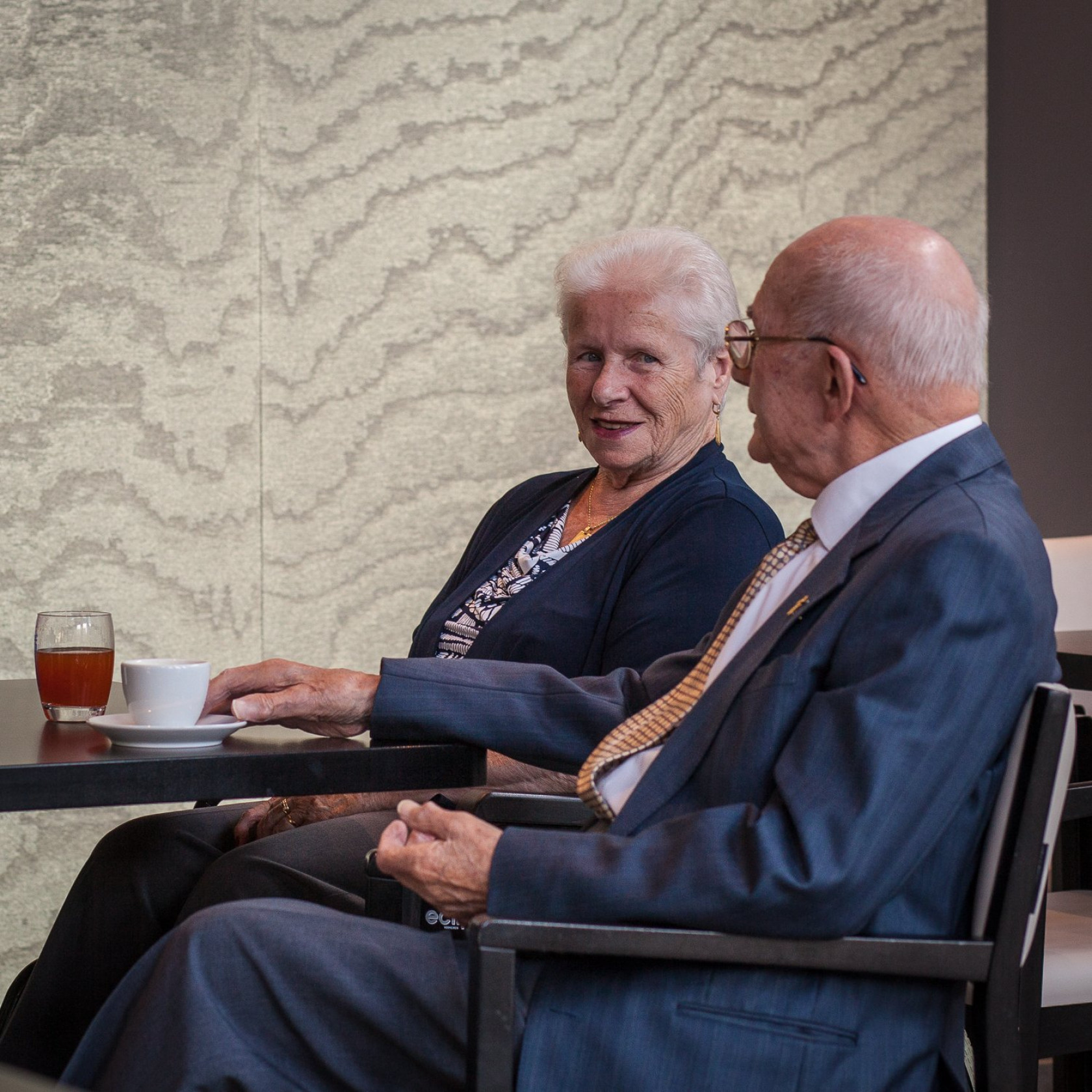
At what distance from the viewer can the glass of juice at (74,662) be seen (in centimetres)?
167

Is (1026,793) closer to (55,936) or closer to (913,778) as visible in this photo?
(913,778)

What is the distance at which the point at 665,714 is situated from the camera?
1.55 meters

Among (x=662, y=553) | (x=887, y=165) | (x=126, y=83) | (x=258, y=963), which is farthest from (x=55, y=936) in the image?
(x=887, y=165)

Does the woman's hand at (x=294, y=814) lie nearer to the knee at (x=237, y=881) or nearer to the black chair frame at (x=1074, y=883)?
the knee at (x=237, y=881)

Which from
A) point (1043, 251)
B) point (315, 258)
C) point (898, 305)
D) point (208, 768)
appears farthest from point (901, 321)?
point (1043, 251)

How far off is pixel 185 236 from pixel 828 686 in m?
2.48

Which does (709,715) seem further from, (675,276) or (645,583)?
(675,276)

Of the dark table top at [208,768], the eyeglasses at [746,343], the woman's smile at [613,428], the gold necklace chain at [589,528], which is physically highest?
the eyeglasses at [746,343]

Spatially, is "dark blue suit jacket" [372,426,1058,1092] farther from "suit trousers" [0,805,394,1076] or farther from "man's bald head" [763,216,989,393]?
"suit trousers" [0,805,394,1076]

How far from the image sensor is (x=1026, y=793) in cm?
122

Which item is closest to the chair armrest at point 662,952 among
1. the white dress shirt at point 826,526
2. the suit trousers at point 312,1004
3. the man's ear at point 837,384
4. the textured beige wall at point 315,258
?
the suit trousers at point 312,1004

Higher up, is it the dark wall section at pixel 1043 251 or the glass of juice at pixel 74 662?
the dark wall section at pixel 1043 251

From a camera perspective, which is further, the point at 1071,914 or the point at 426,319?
the point at 426,319

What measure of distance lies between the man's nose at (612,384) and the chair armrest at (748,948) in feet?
3.75
